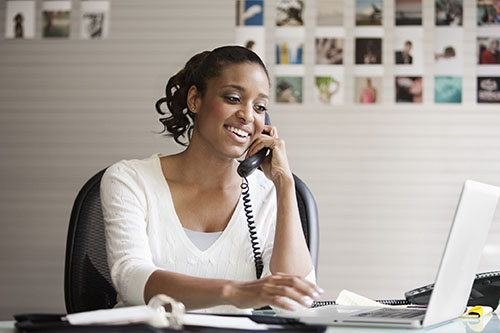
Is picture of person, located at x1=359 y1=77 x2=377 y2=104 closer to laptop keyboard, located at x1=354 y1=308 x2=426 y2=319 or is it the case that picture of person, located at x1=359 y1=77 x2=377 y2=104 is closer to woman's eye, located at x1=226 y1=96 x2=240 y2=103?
woman's eye, located at x1=226 y1=96 x2=240 y2=103

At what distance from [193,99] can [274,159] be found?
1.25ft

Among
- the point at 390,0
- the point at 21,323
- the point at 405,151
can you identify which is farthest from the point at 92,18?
the point at 21,323

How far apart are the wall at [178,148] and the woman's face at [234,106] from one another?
1.42m

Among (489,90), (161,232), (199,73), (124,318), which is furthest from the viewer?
(489,90)

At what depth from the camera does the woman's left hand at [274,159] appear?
1.84m

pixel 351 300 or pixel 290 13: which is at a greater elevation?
pixel 290 13

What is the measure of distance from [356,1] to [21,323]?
9.46 feet

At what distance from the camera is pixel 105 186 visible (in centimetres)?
177

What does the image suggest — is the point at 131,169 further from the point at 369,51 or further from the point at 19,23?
the point at 19,23

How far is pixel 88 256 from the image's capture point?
180cm

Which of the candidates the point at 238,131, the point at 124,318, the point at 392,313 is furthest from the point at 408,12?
the point at 124,318

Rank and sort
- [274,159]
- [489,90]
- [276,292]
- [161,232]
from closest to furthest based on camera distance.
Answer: [276,292], [161,232], [274,159], [489,90]

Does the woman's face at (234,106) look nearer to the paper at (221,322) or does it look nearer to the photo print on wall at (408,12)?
the paper at (221,322)

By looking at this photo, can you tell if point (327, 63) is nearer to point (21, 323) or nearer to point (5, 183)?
point (5, 183)
